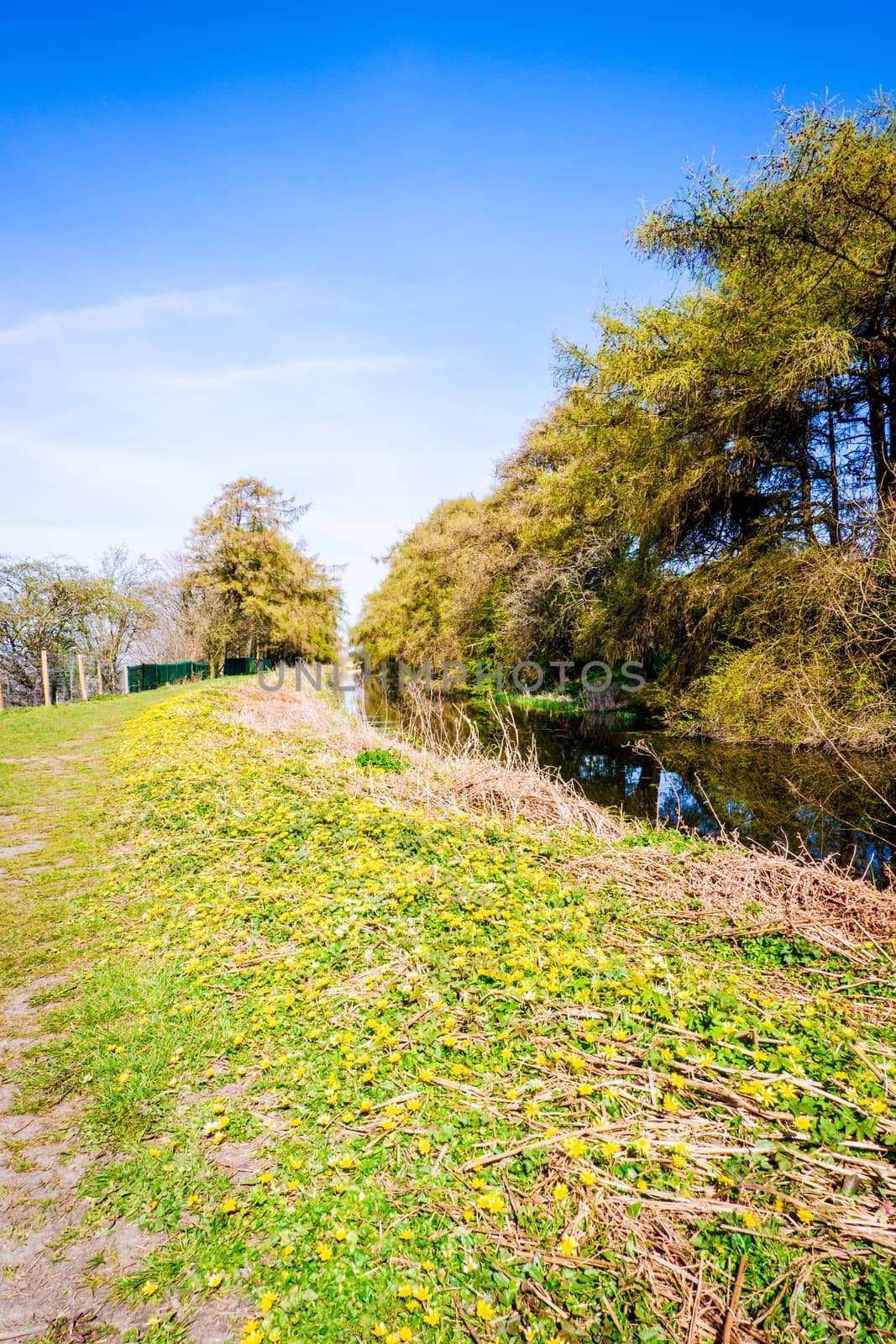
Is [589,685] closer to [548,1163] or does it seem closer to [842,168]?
[842,168]

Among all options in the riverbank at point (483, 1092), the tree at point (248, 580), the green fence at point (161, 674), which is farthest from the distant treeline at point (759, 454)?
the tree at point (248, 580)

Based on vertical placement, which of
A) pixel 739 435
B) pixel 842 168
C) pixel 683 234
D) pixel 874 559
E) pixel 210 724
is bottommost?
pixel 210 724

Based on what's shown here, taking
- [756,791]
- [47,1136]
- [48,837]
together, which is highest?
[48,837]

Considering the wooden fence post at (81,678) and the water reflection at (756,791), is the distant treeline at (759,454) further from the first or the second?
the wooden fence post at (81,678)

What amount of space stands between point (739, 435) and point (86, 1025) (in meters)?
16.3

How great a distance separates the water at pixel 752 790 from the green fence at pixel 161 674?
20066 millimetres

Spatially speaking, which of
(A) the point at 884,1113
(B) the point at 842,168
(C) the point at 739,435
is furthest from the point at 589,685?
(A) the point at 884,1113

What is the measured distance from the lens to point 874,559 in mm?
11977

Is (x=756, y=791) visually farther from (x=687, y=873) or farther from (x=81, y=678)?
(x=81, y=678)

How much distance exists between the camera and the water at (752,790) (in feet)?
26.3

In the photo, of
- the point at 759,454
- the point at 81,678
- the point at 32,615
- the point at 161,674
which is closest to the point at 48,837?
the point at 759,454

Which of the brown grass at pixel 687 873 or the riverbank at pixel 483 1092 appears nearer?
the riverbank at pixel 483 1092

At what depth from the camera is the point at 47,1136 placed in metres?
2.85

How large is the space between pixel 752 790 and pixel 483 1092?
9.08 metres
